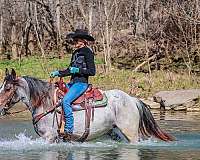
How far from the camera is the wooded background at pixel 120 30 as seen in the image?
29.2 meters

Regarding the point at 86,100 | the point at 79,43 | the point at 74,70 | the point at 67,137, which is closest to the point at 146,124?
the point at 86,100

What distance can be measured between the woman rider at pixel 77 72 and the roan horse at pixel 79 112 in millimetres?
232

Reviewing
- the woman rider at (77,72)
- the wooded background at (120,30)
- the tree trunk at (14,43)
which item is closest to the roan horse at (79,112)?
the woman rider at (77,72)

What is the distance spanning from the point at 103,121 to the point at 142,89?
548 inches

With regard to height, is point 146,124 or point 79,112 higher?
point 79,112

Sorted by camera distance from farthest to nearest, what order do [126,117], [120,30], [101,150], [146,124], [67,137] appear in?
[120,30], [146,124], [126,117], [67,137], [101,150]

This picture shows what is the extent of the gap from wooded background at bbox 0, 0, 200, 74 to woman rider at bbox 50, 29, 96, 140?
15.9 metres

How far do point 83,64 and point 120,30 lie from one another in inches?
1081

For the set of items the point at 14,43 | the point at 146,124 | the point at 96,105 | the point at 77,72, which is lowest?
the point at 146,124

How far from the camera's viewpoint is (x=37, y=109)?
32.8 ft

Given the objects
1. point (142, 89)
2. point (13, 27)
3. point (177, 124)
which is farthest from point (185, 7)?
point (13, 27)

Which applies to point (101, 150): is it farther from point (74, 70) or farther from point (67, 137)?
point (74, 70)

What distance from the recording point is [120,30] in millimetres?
37375

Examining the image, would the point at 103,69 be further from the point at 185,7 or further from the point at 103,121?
the point at 103,121
